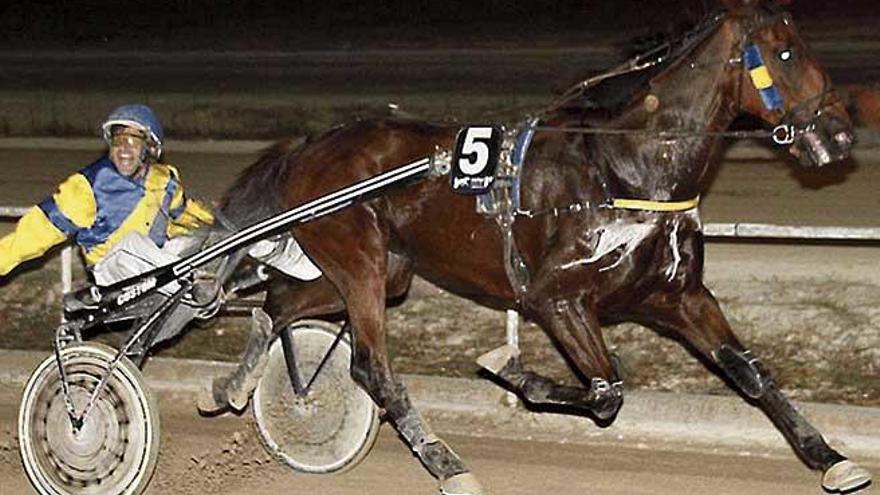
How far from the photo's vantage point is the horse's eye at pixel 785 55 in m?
5.52

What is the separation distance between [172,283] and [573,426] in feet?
6.20

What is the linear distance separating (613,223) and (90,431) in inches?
80.1

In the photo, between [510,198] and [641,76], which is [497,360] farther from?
[641,76]

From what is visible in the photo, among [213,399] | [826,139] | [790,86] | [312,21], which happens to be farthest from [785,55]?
[312,21]

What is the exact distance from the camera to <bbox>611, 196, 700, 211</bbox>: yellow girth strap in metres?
5.75

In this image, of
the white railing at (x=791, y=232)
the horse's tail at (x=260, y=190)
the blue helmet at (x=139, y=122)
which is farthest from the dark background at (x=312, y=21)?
the blue helmet at (x=139, y=122)

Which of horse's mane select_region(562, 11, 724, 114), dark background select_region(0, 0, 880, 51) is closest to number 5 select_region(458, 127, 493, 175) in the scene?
horse's mane select_region(562, 11, 724, 114)

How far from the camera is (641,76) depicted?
5.95 meters

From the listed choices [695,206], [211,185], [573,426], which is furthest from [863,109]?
[211,185]

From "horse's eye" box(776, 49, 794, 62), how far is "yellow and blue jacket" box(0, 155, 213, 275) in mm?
2309

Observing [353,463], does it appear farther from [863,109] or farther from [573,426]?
[863,109]

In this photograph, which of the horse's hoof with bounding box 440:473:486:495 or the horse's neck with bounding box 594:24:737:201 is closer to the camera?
the horse's neck with bounding box 594:24:737:201

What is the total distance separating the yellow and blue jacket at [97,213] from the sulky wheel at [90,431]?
0.39 meters

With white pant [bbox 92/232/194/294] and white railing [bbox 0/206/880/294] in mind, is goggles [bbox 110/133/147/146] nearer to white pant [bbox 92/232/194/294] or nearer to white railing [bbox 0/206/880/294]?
white pant [bbox 92/232/194/294]
